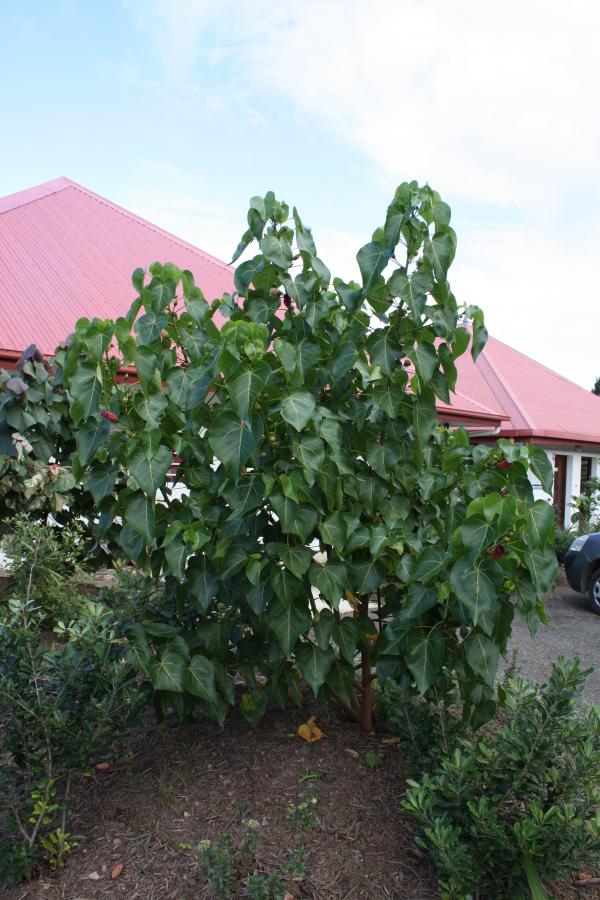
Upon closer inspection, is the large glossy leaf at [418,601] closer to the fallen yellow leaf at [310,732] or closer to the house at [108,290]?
the fallen yellow leaf at [310,732]

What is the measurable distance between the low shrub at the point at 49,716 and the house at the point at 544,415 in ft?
40.6

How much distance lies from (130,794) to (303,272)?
2.28 metres

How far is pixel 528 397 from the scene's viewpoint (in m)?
18.0

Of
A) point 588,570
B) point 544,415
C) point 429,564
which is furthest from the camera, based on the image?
point 544,415

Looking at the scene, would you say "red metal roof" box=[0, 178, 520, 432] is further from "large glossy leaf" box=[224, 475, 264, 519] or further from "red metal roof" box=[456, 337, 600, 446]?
"large glossy leaf" box=[224, 475, 264, 519]

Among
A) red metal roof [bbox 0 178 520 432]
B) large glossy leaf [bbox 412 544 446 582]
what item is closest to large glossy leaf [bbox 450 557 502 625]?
large glossy leaf [bbox 412 544 446 582]

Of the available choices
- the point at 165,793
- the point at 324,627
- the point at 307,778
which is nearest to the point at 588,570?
the point at 307,778

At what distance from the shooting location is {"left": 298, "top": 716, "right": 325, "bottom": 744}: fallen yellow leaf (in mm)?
3148

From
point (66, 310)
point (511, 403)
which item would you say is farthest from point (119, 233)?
point (511, 403)

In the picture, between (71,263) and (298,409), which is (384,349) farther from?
(71,263)

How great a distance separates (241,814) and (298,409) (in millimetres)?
1609

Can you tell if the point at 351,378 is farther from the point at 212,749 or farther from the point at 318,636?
the point at 212,749

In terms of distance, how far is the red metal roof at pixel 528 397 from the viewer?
1567 centimetres

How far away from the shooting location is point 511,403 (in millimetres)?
16703
